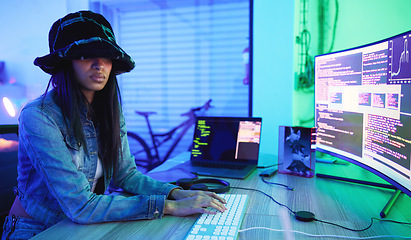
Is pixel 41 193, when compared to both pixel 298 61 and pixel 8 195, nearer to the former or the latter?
pixel 8 195

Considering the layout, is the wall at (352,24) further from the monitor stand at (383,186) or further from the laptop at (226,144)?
the monitor stand at (383,186)

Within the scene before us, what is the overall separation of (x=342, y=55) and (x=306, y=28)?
931mm

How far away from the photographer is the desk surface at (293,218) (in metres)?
0.78

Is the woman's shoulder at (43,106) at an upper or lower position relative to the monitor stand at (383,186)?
upper

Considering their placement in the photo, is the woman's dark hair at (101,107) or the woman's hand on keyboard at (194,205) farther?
the woman's dark hair at (101,107)

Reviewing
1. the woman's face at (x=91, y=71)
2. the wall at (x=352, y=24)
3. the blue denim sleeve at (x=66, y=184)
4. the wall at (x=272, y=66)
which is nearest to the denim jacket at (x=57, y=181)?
the blue denim sleeve at (x=66, y=184)

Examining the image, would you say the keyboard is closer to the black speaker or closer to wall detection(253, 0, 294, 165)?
the black speaker

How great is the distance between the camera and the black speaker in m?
1.13

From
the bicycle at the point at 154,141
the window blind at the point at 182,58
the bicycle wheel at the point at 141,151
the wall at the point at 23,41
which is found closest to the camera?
the wall at the point at 23,41

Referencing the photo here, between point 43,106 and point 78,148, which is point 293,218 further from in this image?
point 43,106

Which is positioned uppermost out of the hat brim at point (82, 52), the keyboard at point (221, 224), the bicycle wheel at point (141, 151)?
the hat brim at point (82, 52)

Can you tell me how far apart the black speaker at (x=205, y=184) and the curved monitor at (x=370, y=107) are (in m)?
0.57

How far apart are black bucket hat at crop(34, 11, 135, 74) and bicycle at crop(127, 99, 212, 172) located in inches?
90.5

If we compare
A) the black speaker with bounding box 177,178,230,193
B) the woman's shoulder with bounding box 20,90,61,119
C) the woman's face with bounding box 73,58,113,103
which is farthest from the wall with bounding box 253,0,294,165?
the woman's shoulder with bounding box 20,90,61,119
